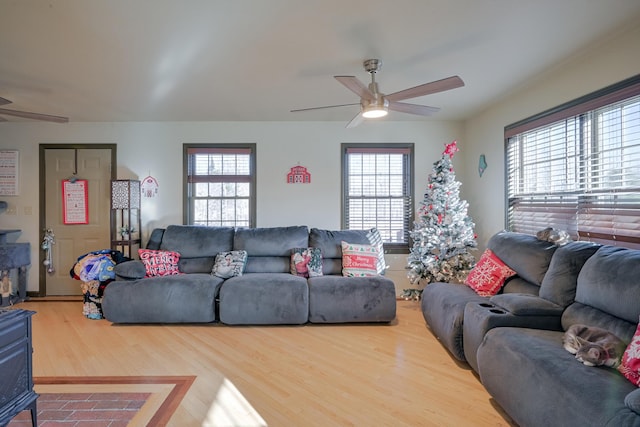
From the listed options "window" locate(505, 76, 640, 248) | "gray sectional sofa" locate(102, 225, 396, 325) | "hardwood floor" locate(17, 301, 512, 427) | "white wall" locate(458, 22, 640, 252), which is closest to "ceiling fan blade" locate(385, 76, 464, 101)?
"white wall" locate(458, 22, 640, 252)

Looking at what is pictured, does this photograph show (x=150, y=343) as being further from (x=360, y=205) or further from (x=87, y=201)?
(x=360, y=205)

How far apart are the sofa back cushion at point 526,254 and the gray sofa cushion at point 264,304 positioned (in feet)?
6.72

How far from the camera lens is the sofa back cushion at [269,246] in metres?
4.27

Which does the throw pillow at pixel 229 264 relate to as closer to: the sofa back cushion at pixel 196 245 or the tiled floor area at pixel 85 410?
the sofa back cushion at pixel 196 245

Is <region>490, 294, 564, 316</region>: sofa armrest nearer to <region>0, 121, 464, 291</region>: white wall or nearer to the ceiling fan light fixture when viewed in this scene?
the ceiling fan light fixture

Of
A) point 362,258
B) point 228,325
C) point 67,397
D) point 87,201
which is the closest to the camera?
point 67,397

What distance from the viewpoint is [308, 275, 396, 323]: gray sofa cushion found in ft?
12.2

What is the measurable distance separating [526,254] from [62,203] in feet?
19.4

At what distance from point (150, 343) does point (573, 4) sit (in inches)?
170

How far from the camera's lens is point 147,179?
195 inches

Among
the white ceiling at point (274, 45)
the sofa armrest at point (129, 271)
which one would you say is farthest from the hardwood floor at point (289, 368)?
the white ceiling at point (274, 45)

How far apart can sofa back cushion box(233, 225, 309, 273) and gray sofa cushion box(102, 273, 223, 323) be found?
719mm

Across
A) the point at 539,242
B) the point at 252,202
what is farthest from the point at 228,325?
the point at 539,242

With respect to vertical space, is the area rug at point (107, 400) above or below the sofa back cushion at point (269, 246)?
below
